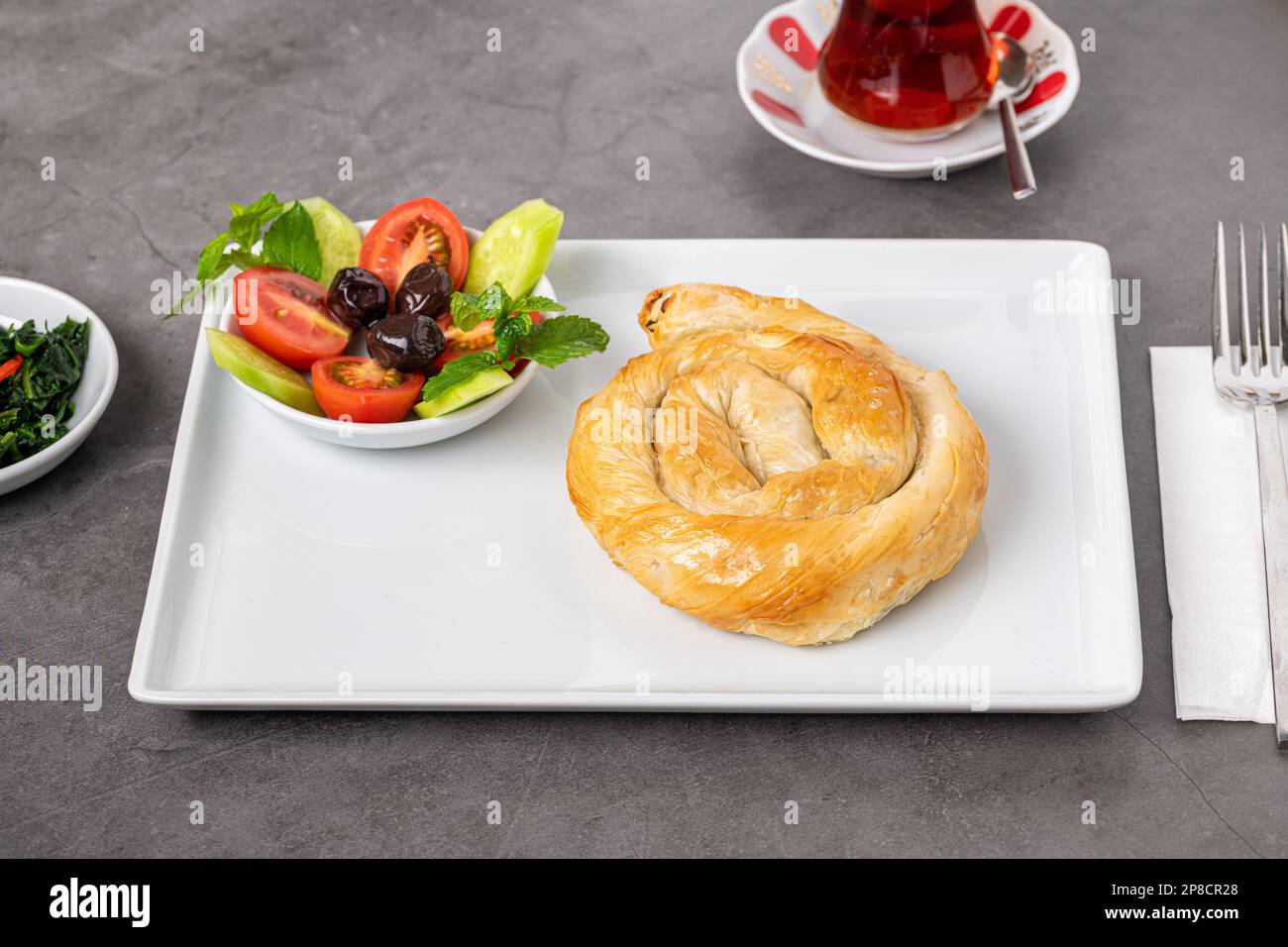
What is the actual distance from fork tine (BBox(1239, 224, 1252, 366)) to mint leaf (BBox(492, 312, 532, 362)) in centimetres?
156

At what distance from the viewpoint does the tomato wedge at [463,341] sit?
2.72 meters

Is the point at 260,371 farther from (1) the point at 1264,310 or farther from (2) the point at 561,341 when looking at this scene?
(1) the point at 1264,310

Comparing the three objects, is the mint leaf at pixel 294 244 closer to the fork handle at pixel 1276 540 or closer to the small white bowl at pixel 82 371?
the small white bowl at pixel 82 371

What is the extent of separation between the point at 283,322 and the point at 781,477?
3.73 feet

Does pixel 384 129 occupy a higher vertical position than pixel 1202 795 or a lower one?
higher

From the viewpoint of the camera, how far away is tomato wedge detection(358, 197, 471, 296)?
2.91 metres

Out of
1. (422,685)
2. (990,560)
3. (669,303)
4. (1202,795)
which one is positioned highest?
(669,303)

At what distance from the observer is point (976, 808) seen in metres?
2.26

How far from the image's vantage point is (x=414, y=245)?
292 centimetres

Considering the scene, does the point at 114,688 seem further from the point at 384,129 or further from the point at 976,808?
the point at 384,129

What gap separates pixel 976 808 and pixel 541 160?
7.16ft

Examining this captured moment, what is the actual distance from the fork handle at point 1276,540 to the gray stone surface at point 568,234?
0.09 m

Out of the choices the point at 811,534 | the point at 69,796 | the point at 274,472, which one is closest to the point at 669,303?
the point at 811,534

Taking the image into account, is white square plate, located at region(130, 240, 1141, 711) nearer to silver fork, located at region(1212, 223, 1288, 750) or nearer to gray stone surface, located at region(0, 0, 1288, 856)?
gray stone surface, located at region(0, 0, 1288, 856)
